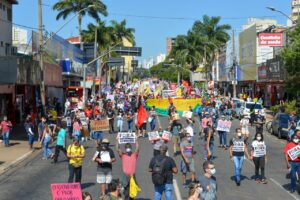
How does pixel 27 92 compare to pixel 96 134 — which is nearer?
pixel 96 134

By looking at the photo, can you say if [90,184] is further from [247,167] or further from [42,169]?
[247,167]

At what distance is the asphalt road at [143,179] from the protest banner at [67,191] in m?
4.19

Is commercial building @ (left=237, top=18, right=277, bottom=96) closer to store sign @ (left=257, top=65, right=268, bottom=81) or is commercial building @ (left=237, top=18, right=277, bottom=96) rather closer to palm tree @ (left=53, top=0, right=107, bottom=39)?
store sign @ (left=257, top=65, right=268, bottom=81)

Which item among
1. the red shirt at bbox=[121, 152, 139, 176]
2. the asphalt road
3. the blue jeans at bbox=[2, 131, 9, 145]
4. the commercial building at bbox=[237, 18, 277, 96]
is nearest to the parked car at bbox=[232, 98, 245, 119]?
the commercial building at bbox=[237, 18, 277, 96]

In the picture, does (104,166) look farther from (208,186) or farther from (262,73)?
(262,73)

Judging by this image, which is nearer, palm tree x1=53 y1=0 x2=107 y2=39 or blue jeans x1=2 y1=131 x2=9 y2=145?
blue jeans x1=2 y1=131 x2=9 y2=145

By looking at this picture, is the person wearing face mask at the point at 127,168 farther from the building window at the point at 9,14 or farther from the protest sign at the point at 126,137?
the building window at the point at 9,14

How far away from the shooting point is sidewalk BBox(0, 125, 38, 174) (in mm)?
21203

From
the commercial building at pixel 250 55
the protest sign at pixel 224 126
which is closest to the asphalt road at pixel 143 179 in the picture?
the protest sign at pixel 224 126

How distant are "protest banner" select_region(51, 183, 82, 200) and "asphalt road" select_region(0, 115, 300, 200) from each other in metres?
4.19

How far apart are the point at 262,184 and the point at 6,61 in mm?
16850

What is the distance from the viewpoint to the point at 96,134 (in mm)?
26938

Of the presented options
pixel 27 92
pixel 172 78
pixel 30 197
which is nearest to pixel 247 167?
pixel 30 197

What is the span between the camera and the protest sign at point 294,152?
572 inches
